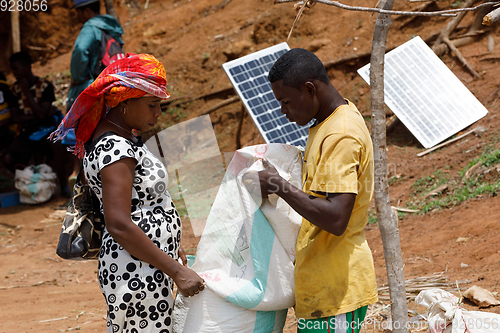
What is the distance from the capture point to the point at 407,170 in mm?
5945

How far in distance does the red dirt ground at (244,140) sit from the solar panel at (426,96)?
0.74ft

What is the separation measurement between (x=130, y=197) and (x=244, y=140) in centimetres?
598

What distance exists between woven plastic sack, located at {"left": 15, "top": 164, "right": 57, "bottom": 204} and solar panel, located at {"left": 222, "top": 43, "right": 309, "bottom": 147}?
3.55 metres

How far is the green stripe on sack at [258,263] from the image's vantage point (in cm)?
199

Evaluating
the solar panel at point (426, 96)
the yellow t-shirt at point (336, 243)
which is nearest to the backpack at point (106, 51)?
the solar panel at point (426, 96)

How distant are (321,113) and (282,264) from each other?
0.69 m

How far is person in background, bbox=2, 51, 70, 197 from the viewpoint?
7.01 m

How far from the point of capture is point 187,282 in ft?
6.35

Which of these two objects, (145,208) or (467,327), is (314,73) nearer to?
(145,208)

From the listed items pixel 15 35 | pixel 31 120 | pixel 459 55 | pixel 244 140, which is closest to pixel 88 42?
pixel 31 120

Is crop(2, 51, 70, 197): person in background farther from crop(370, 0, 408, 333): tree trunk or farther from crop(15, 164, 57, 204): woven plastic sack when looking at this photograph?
crop(370, 0, 408, 333): tree trunk

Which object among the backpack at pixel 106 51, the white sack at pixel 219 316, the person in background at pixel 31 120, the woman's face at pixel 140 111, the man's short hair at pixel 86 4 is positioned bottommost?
the person in background at pixel 31 120

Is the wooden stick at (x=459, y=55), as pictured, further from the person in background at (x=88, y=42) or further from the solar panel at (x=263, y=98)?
the person in background at (x=88, y=42)

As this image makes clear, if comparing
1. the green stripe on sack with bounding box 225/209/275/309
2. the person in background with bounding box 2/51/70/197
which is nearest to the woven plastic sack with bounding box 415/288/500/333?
the green stripe on sack with bounding box 225/209/275/309
